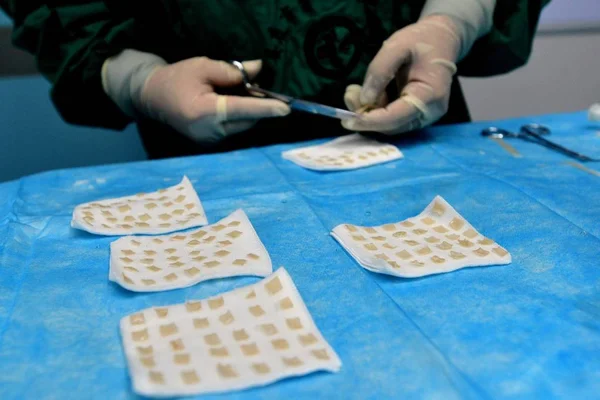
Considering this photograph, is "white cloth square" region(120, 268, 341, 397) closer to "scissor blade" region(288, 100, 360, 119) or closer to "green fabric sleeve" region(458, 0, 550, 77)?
"scissor blade" region(288, 100, 360, 119)

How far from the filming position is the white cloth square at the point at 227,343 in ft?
1.46

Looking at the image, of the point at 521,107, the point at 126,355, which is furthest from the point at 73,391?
the point at 521,107

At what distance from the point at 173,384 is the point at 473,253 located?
34 centimetres

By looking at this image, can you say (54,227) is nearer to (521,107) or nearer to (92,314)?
(92,314)

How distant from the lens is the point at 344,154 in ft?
3.01

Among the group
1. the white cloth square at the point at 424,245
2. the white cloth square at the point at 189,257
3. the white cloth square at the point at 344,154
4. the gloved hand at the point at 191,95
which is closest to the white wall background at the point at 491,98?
the gloved hand at the point at 191,95

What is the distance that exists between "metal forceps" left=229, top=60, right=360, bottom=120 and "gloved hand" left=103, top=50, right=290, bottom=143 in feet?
0.04

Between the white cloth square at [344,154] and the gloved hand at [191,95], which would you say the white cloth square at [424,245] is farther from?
the gloved hand at [191,95]

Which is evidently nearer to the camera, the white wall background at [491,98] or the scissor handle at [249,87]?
the scissor handle at [249,87]

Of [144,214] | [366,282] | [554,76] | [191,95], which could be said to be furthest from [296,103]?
[554,76]

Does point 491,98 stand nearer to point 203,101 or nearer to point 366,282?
point 203,101

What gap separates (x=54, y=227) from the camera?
28.2 inches

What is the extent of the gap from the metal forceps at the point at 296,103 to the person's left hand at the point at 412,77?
2 centimetres

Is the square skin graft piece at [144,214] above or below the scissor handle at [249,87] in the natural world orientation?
below
